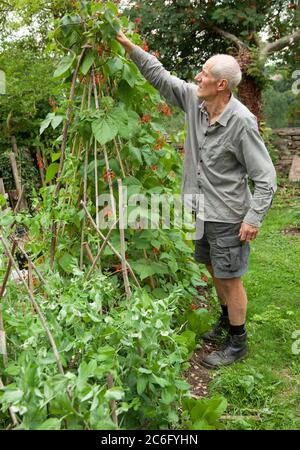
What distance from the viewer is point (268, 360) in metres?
2.92

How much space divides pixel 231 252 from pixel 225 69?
0.97 metres

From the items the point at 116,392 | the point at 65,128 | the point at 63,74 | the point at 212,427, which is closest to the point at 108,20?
the point at 63,74

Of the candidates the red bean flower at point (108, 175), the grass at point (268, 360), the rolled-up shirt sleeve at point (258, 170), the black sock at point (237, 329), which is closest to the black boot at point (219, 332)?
the grass at point (268, 360)

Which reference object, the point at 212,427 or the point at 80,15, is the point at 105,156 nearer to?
the point at 80,15

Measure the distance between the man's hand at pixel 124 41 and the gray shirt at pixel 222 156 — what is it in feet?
0.11

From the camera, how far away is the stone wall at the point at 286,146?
31.4 feet

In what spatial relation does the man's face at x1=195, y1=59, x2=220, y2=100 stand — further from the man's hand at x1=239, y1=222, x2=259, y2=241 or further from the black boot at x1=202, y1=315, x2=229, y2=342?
the black boot at x1=202, y1=315, x2=229, y2=342

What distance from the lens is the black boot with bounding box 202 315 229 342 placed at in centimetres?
317

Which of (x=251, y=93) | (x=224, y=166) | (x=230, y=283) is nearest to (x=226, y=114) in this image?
(x=224, y=166)

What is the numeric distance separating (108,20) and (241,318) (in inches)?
69.8

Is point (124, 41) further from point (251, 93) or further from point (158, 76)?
point (251, 93)

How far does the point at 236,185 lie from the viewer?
8.57 ft

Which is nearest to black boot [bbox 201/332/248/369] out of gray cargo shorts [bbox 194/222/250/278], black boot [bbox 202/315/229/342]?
black boot [bbox 202/315/229/342]

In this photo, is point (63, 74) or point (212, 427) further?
point (63, 74)
